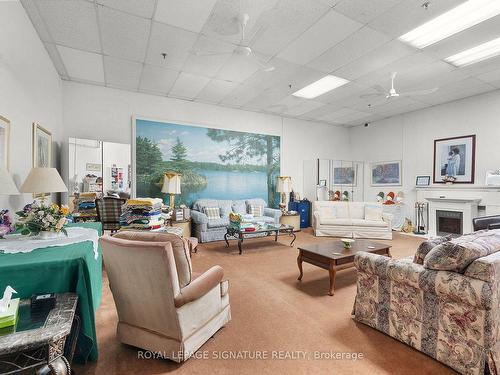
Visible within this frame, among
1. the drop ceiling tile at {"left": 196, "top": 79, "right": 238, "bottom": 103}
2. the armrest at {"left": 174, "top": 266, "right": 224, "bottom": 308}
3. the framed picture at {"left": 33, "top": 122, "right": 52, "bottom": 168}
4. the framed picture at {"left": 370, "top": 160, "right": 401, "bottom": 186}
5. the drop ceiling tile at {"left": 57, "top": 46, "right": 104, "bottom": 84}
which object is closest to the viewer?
the armrest at {"left": 174, "top": 266, "right": 224, "bottom": 308}

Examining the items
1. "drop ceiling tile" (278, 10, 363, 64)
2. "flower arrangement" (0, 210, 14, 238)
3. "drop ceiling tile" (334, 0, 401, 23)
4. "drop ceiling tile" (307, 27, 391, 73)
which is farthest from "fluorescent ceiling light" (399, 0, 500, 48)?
"flower arrangement" (0, 210, 14, 238)

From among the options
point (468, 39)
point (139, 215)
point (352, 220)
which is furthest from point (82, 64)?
point (352, 220)

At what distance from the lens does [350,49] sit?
3.85 metres

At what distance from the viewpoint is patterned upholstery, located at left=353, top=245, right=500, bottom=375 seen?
5.54 feet

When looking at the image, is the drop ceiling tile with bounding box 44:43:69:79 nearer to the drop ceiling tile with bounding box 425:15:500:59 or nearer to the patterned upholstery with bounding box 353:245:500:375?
the patterned upholstery with bounding box 353:245:500:375

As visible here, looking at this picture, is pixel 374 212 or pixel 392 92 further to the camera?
pixel 374 212

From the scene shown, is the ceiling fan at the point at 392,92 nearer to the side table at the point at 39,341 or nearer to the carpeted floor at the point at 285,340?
the carpeted floor at the point at 285,340

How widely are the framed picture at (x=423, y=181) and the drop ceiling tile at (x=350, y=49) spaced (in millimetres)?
4173

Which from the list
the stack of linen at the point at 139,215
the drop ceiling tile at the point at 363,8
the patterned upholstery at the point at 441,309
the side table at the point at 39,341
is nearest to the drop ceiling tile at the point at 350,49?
the drop ceiling tile at the point at 363,8

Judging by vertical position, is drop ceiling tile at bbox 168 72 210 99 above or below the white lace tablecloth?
above

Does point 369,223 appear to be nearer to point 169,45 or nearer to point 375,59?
point 375,59

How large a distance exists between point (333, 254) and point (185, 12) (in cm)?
340

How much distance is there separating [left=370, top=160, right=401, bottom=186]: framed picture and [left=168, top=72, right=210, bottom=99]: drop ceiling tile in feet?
18.8

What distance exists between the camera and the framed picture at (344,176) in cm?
830
